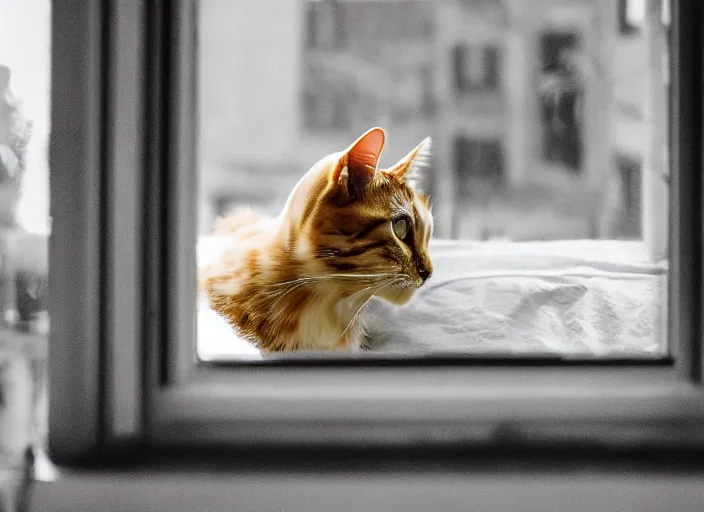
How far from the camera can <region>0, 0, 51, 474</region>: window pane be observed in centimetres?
59

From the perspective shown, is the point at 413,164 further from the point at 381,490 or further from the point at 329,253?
the point at 381,490

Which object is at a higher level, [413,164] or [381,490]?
[413,164]

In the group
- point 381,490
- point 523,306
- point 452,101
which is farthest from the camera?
point 452,101

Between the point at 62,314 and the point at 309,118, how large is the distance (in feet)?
1.33

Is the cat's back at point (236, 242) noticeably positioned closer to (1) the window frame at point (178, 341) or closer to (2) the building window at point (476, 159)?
(1) the window frame at point (178, 341)

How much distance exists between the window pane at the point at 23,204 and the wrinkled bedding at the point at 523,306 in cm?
17

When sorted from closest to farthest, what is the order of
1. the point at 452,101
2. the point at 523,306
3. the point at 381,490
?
the point at 381,490, the point at 523,306, the point at 452,101

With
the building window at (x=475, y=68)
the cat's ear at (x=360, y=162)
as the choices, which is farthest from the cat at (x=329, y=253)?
the building window at (x=475, y=68)

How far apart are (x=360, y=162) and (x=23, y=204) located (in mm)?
384

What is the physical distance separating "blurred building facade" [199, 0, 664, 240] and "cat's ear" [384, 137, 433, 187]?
12mm

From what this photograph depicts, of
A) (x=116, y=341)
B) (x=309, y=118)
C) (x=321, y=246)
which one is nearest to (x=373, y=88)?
(x=309, y=118)

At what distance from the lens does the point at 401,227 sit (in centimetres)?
80

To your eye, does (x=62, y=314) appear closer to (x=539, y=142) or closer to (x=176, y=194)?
Answer: (x=176, y=194)

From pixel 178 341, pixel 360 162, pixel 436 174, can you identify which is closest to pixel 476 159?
pixel 436 174
